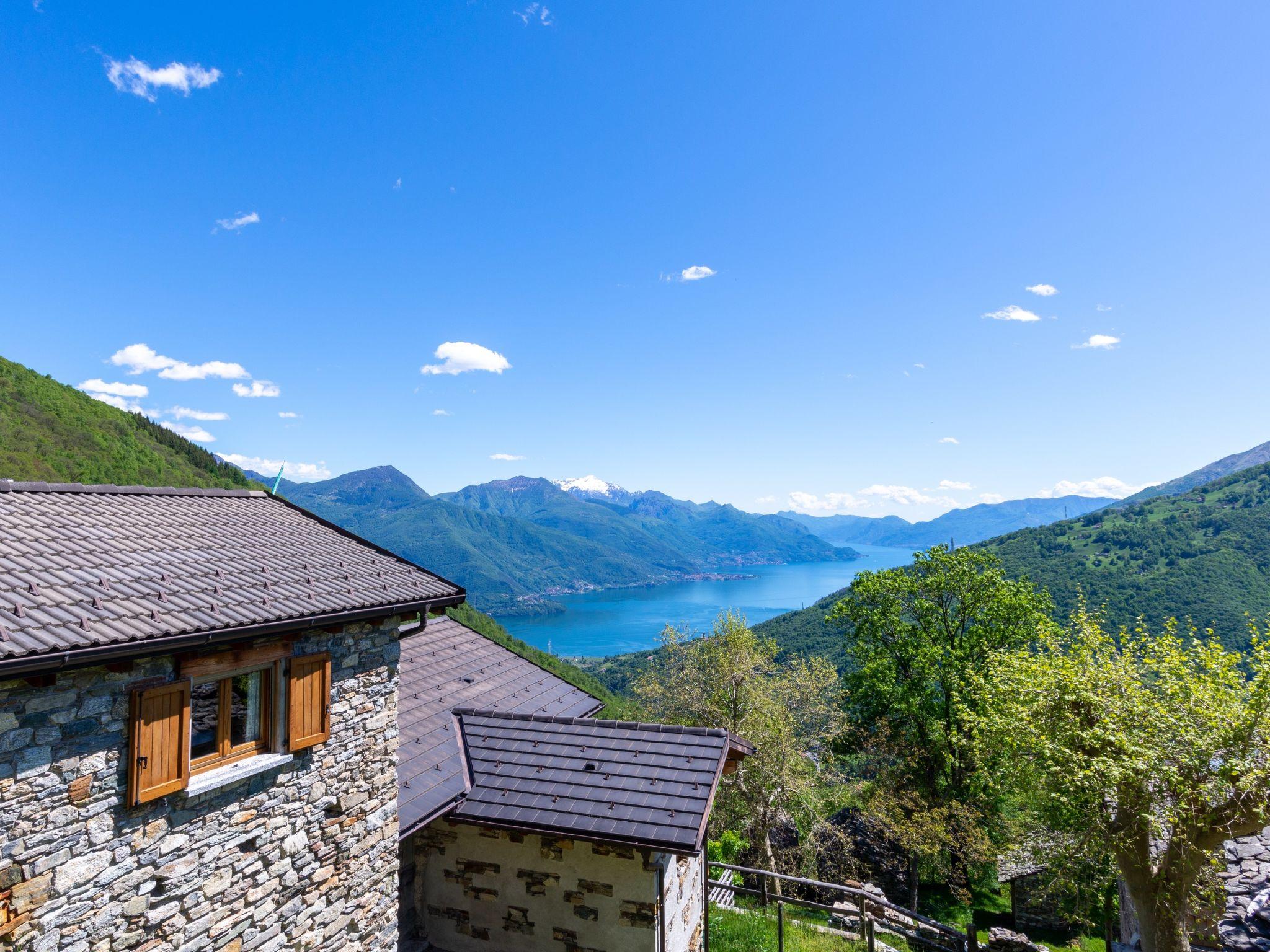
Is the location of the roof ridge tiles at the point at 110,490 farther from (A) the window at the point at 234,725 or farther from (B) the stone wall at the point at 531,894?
(B) the stone wall at the point at 531,894

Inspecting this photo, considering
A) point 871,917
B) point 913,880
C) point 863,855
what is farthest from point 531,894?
point 863,855

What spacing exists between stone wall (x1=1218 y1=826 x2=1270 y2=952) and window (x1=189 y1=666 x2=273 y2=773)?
16436mm

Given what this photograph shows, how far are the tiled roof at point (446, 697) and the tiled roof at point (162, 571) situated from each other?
133 centimetres

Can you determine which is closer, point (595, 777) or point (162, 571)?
point (162, 571)

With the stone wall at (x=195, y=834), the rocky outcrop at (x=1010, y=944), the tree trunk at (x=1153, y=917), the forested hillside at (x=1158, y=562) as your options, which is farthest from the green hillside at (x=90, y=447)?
the forested hillside at (x=1158, y=562)

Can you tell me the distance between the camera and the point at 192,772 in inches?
192

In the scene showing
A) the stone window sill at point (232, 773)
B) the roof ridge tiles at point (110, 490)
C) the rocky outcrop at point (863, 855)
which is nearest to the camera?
the stone window sill at point (232, 773)

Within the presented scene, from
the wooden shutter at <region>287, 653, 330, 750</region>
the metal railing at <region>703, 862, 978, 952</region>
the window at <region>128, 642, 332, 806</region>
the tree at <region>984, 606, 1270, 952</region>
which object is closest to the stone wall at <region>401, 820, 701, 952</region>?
the wooden shutter at <region>287, 653, 330, 750</region>

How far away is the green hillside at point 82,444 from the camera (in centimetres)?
4681

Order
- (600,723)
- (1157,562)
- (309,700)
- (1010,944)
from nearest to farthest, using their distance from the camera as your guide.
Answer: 1. (309,700)
2. (600,723)
3. (1010,944)
4. (1157,562)

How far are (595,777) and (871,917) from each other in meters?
7.40

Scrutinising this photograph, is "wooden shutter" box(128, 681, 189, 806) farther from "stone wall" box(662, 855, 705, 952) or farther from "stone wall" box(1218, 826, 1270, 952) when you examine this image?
"stone wall" box(1218, 826, 1270, 952)

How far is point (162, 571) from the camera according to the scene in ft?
17.1

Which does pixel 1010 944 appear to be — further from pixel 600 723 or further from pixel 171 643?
pixel 171 643
